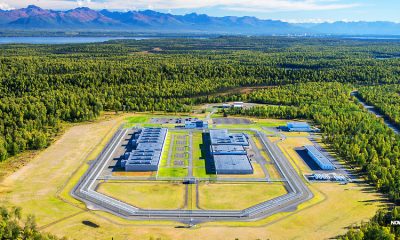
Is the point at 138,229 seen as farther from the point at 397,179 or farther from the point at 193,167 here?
the point at 397,179

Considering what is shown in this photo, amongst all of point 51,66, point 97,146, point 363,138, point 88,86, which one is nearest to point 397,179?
point 363,138

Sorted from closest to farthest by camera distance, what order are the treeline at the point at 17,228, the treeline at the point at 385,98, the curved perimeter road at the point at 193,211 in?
the treeline at the point at 17,228 < the curved perimeter road at the point at 193,211 < the treeline at the point at 385,98

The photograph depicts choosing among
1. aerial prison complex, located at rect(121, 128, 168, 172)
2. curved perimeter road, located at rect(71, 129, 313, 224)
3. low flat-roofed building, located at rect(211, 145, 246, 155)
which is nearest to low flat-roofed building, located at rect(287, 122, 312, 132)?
low flat-roofed building, located at rect(211, 145, 246, 155)

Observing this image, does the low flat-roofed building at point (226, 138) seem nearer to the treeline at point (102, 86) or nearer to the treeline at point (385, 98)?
the treeline at point (102, 86)

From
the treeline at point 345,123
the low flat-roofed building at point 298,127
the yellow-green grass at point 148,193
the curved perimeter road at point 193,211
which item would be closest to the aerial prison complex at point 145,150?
the yellow-green grass at point 148,193

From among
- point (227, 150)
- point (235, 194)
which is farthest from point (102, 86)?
point (235, 194)

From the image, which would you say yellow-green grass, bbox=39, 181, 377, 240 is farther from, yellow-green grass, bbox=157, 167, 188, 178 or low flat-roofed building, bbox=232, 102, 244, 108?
low flat-roofed building, bbox=232, 102, 244, 108
